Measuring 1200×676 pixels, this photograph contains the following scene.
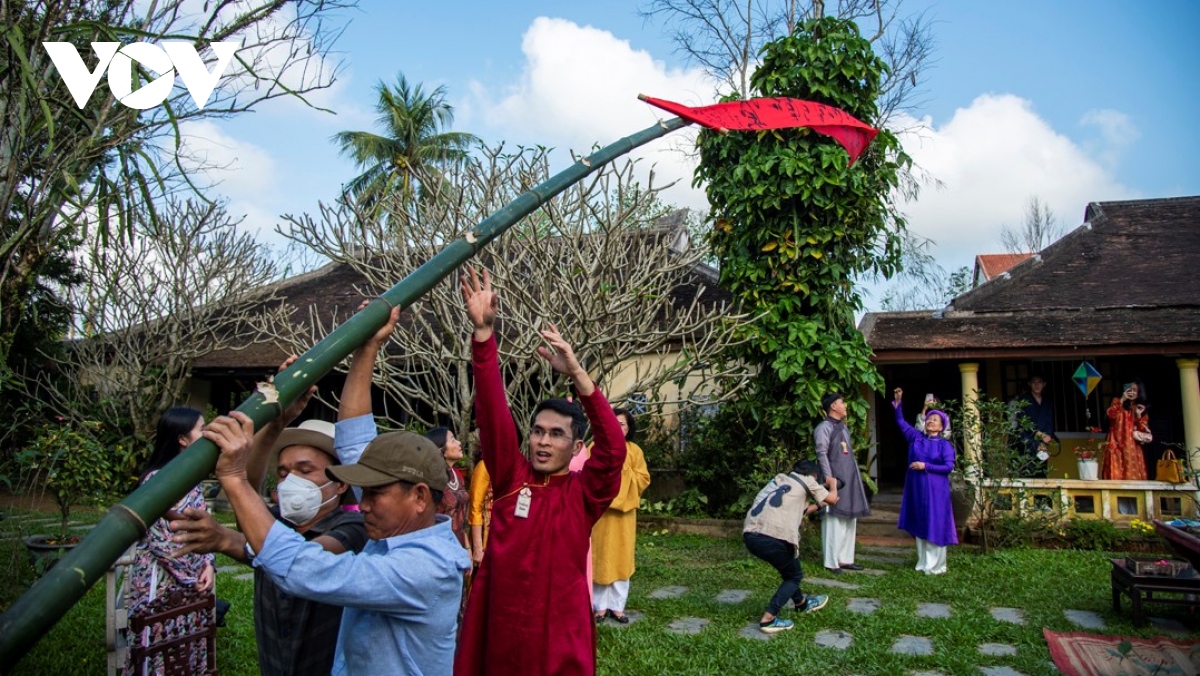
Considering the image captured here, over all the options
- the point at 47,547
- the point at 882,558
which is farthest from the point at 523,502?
the point at 882,558

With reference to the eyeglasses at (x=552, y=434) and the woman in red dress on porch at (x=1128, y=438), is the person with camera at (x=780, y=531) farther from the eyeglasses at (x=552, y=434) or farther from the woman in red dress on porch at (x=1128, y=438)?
the woman in red dress on porch at (x=1128, y=438)

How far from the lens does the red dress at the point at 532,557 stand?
2.92m

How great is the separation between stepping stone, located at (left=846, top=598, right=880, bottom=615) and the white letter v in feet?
21.5

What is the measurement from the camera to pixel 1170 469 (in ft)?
35.2

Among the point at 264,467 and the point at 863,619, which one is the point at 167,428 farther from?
the point at 863,619

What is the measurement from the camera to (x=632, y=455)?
23.2 feet

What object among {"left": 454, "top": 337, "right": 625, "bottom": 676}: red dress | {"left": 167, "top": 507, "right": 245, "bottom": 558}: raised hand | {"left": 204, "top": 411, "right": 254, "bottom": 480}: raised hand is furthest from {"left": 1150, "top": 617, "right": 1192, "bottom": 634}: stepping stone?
{"left": 204, "top": 411, "right": 254, "bottom": 480}: raised hand

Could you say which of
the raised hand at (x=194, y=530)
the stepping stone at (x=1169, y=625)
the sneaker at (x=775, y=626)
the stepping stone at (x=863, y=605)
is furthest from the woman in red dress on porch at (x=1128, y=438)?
the raised hand at (x=194, y=530)

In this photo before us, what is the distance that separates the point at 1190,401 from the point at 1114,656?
745cm

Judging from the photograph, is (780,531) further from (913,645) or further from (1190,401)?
(1190,401)

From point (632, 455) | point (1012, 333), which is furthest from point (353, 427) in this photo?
point (1012, 333)

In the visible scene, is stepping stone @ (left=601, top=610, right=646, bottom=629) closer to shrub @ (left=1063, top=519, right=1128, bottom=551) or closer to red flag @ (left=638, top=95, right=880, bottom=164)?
red flag @ (left=638, top=95, right=880, bottom=164)

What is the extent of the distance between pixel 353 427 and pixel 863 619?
17.2ft

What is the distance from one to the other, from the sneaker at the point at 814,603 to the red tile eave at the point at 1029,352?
5.06 m
